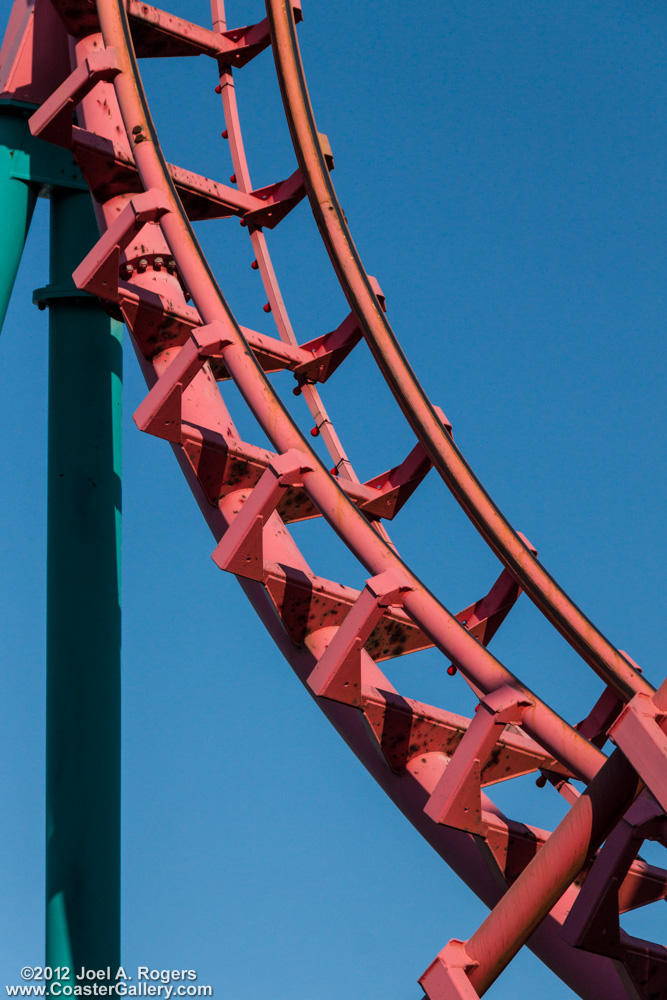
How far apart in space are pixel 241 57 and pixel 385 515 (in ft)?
8.65

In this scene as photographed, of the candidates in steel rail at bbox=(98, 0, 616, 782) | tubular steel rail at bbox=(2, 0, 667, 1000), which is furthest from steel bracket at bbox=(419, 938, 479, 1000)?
steel rail at bbox=(98, 0, 616, 782)

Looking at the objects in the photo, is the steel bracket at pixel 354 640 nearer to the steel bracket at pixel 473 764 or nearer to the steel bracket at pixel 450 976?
the steel bracket at pixel 473 764

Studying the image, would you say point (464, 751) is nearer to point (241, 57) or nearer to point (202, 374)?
point (202, 374)

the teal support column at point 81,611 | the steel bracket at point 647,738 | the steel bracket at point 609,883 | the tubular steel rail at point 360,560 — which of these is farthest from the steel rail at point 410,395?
the teal support column at point 81,611

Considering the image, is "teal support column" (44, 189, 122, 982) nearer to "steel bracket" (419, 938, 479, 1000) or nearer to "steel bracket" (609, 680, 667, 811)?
"steel bracket" (419, 938, 479, 1000)

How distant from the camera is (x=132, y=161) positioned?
5852 mm

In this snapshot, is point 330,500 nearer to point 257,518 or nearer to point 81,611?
point 257,518

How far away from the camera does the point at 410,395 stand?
17.6 feet

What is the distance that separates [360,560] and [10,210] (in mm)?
3072

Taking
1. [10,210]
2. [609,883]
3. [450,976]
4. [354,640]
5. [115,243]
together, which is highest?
[10,210]

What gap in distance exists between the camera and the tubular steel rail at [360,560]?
3840mm

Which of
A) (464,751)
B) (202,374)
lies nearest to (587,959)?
(464,751)

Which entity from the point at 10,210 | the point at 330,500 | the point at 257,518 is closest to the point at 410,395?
the point at 330,500

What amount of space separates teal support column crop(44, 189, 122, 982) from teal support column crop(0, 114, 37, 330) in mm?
294
